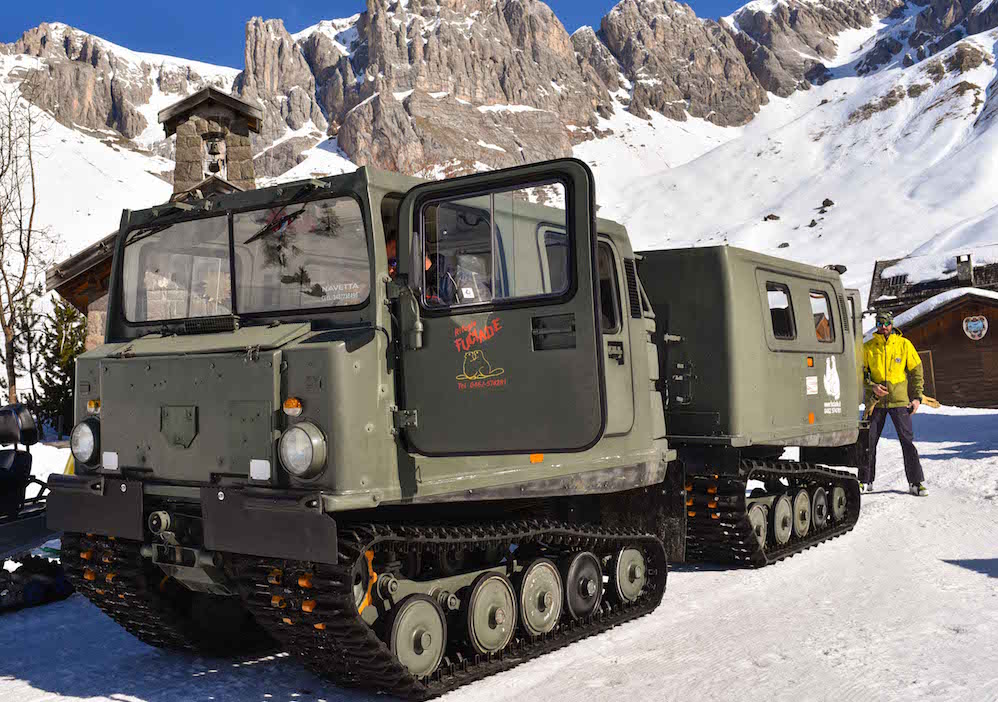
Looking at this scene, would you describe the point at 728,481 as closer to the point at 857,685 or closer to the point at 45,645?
the point at 857,685

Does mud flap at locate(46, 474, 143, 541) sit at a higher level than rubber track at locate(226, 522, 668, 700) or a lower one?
higher

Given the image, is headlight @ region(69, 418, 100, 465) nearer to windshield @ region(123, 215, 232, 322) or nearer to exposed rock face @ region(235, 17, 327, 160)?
windshield @ region(123, 215, 232, 322)

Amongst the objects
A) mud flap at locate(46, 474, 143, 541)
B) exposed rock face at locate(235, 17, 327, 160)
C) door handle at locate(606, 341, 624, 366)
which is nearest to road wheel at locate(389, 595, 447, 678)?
mud flap at locate(46, 474, 143, 541)

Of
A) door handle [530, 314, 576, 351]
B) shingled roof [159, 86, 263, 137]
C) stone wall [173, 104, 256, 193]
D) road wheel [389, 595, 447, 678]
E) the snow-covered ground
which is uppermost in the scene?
shingled roof [159, 86, 263, 137]

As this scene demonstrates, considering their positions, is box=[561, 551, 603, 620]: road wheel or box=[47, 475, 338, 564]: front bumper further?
Result: box=[561, 551, 603, 620]: road wheel

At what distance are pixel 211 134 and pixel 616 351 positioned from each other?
1448cm

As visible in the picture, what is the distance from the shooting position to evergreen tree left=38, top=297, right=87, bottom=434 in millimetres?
18641

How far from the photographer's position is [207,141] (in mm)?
18844

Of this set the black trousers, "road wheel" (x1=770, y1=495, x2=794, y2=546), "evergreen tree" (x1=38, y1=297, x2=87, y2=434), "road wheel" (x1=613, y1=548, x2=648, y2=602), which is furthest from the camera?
"evergreen tree" (x1=38, y1=297, x2=87, y2=434)

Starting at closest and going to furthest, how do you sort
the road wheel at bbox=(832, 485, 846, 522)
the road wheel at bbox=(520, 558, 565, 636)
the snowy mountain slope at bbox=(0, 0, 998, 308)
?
the road wheel at bbox=(520, 558, 565, 636)
the road wheel at bbox=(832, 485, 846, 522)
the snowy mountain slope at bbox=(0, 0, 998, 308)

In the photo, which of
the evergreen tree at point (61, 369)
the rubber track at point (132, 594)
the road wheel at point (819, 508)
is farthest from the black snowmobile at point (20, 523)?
the evergreen tree at point (61, 369)

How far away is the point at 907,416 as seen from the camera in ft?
37.8

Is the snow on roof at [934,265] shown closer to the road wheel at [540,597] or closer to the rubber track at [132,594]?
the road wheel at [540,597]

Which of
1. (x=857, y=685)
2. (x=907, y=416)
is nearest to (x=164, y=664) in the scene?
(x=857, y=685)
